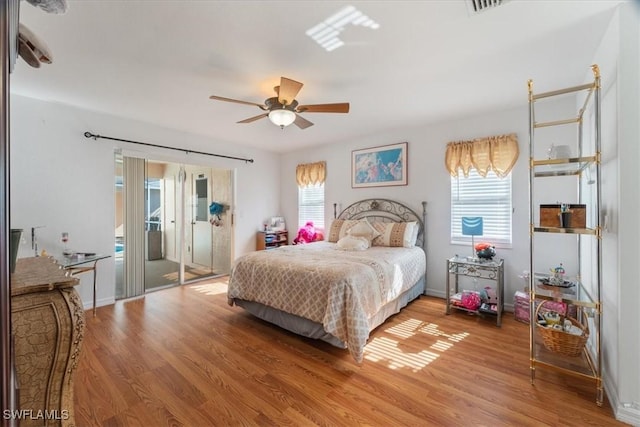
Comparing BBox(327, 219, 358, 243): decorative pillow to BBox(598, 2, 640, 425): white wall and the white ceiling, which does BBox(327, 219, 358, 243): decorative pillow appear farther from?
BBox(598, 2, 640, 425): white wall

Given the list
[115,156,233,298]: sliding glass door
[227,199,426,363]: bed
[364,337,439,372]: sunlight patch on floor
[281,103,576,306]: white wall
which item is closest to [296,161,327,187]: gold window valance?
[281,103,576,306]: white wall

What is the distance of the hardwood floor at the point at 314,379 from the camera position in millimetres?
1691

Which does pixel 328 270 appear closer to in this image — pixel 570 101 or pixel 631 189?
pixel 631 189

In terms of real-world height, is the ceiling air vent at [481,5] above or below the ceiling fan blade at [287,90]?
above

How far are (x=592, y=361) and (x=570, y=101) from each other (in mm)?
2690

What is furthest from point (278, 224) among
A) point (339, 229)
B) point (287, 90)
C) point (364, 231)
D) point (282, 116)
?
point (287, 90)

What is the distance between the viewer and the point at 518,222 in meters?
3.36

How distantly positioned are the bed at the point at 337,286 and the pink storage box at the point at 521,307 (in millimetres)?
1097

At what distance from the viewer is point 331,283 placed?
7.80 feet

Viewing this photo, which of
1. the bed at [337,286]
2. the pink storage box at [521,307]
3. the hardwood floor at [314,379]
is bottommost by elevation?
the hardwood floor at [314,379]

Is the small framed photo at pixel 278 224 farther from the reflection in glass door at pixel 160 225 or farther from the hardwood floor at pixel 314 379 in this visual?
the hardwood floor at pixel 314 379

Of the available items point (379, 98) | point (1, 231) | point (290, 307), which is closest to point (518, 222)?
point (379, 98)

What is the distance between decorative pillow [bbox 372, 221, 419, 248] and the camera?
384cm

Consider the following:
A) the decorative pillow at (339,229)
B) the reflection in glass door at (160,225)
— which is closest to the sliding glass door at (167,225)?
the reflection in glass door at (160,225)
